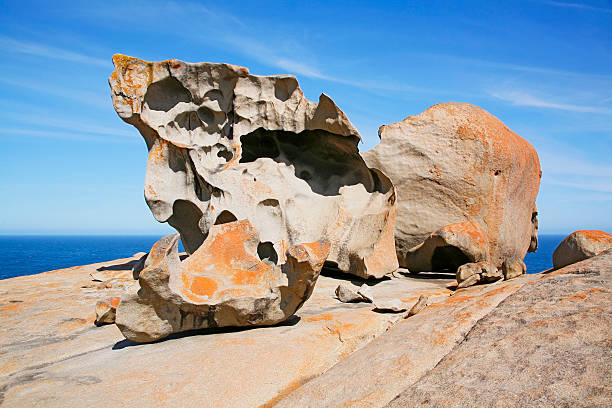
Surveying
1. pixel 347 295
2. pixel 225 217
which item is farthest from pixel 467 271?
pixel 225 217

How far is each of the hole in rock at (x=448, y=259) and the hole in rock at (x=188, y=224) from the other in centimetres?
423

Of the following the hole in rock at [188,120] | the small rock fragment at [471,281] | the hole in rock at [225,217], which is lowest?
the small rock fragment at [471,281]

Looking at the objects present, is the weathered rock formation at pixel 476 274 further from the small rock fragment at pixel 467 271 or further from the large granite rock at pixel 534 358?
the large granite rock at pixel 534 358

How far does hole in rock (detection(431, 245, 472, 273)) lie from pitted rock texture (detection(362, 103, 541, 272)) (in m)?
0.48

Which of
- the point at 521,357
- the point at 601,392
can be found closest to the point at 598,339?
the point at 521,357

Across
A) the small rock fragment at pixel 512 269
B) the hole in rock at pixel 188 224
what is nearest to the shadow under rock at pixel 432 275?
the small rock fragment at pixel 512 269

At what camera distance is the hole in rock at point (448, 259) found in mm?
8081

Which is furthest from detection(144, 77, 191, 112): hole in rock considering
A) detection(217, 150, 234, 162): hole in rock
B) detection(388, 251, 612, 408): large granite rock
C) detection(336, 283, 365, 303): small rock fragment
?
detection(388, 251, 612, 408): large granite rock

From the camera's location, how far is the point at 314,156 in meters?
8.74

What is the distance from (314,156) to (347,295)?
3504 millimetres

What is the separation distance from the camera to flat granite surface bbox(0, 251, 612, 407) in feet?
8.47

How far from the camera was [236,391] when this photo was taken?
10.4 feet

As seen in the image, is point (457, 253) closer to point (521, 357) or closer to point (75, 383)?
point (521, 357)

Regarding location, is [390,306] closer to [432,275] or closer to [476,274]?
→ [476,274]
